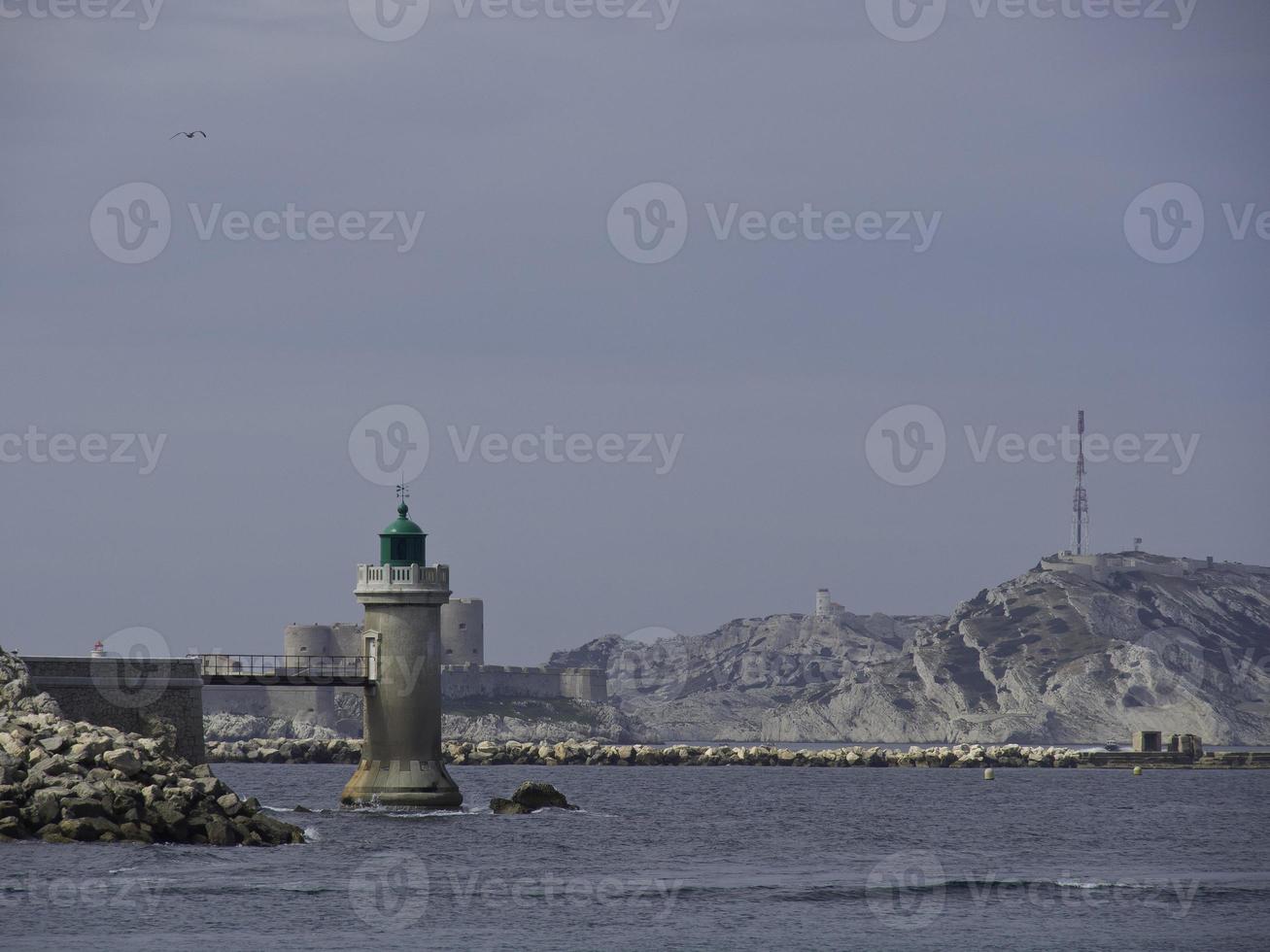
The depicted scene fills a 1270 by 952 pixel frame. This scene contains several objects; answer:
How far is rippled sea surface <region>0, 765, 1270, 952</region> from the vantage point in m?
41.0

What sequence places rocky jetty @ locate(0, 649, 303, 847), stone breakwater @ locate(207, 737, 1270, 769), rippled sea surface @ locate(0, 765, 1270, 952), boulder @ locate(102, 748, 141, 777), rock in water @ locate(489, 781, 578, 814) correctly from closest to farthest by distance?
1. rippled sea surface @ locate(0, 765, 1270, 952)
2. rocky jetty @ locate(0, 649, 303, 847)
3. boulder @ locate(102, 748, 141, 777)
4. rock in water @ locate(489, 781, 578, 814)
5. stone breakwater @ locate(207, 737, 1270, 769)

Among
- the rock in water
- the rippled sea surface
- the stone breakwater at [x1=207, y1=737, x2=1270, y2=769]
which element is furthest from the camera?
the stone breakwater at [x1=207, y1=737, x2=1270, y2=769]

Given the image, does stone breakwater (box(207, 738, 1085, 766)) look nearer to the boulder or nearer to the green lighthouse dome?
the green lighthouse dome

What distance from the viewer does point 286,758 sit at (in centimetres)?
13838

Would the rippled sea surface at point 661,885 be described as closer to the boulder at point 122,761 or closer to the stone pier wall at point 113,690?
the boulder at point 122,761

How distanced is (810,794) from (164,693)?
44536 millimetres

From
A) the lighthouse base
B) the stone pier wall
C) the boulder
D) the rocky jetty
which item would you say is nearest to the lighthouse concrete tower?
the lighthouse base

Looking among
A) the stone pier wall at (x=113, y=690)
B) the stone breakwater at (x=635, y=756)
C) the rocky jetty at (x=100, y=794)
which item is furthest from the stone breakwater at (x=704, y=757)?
the rocky jetty at (x=100, y=794)

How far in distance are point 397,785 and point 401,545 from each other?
7234 mm

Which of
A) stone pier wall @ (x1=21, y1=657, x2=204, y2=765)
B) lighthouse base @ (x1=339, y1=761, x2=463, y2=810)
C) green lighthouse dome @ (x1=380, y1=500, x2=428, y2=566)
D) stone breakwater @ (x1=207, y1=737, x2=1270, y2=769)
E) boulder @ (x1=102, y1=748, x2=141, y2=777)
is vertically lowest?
stone breakwater @ (x1=207, y1=737, x2=1270, y2=769)

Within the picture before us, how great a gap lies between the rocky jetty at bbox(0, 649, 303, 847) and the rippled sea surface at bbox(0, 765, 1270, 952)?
0.72 metres

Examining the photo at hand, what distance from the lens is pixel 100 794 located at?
1928 inches

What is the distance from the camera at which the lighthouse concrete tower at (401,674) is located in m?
60.3

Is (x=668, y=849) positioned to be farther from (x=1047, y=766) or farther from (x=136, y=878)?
(x=1047, y=766)
